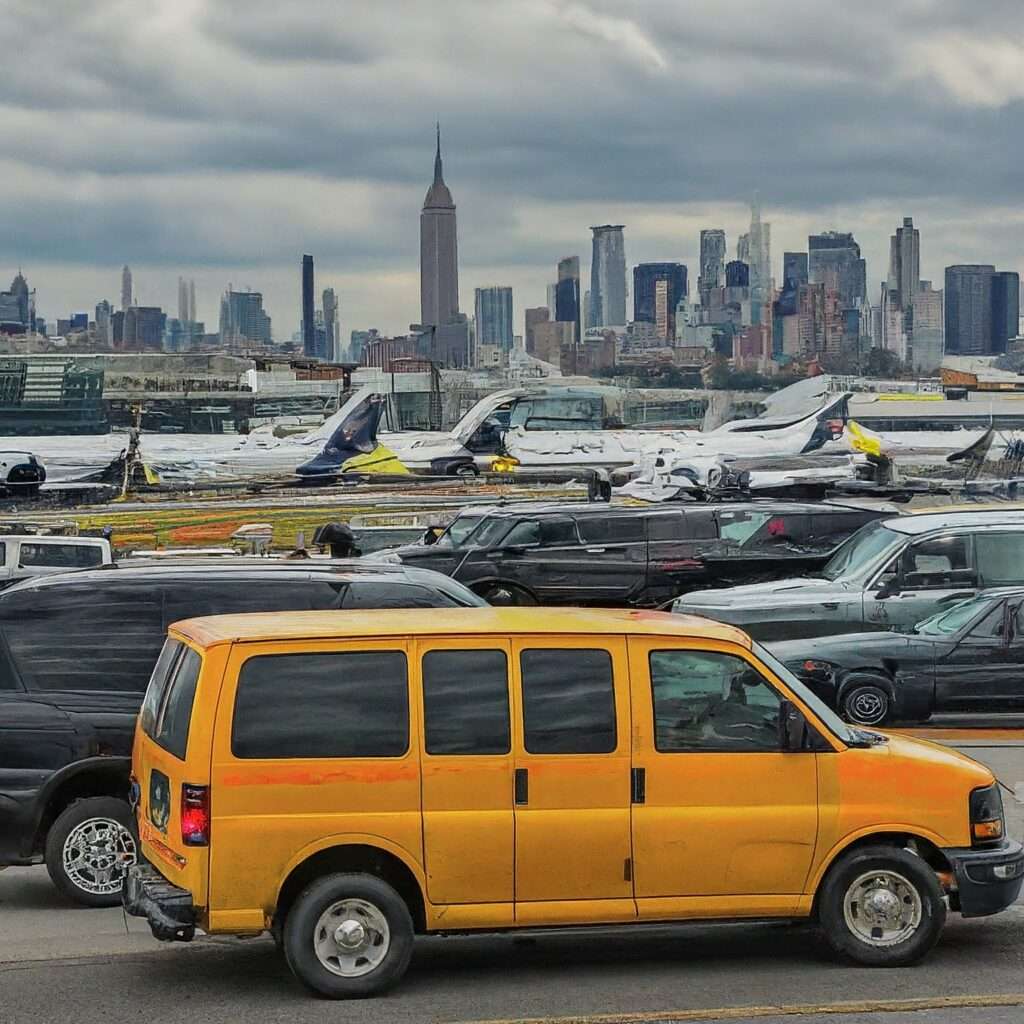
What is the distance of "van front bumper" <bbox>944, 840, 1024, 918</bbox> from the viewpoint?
7.83 meters

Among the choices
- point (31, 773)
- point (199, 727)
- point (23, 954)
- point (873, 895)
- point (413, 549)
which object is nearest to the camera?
point (199, 727)

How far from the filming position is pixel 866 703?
15.2m

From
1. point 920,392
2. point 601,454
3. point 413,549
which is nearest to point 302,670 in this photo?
point 413,549

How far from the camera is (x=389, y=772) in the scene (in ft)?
24.2

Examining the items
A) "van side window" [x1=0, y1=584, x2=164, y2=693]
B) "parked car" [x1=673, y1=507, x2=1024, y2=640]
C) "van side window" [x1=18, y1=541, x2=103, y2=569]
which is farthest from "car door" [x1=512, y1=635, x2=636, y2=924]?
"van side window" [x1=18, y1=541, x2=103, y2=569]

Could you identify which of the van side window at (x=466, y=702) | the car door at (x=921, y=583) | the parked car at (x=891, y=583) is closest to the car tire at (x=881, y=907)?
the van side window at (x=466, y=702)

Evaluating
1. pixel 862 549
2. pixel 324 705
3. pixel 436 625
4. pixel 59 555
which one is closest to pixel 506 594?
pixel 862 549

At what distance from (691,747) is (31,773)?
150 inches

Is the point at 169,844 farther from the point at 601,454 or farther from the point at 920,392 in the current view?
the point at 920,392

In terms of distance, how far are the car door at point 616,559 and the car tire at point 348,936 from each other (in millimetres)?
17370

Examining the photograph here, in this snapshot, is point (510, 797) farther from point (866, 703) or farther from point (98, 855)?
point (866, 703)

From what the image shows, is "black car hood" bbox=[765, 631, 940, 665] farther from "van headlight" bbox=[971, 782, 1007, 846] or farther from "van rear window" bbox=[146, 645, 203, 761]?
"van rear window" bbox=[146, 645, 203, 761]

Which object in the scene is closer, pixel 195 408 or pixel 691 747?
pixel 691 747

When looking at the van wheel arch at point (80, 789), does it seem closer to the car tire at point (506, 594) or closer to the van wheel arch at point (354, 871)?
the van wheel arch at point (354, 871)
